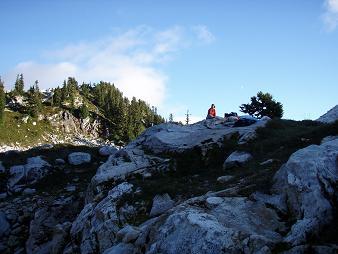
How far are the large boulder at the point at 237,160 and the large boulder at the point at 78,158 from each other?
17.9 m

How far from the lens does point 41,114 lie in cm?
14725

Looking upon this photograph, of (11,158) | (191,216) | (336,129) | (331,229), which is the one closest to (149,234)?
(191,216)

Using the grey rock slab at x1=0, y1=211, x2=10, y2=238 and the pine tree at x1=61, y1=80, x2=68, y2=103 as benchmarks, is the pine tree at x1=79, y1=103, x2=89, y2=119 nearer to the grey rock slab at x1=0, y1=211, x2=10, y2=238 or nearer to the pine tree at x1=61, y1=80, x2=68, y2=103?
the pine tree at x1=61, y1=80, x2=68, y2=103

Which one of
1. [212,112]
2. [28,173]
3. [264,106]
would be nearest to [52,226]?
[28,173]

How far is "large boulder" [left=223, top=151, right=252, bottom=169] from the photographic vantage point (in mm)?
24891

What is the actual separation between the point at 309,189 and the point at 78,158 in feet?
92.9

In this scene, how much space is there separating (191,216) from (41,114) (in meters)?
141

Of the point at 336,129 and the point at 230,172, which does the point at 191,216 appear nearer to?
the point at 230,172

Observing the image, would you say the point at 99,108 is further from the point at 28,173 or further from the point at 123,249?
the point at 123,249

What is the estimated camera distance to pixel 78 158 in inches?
1548

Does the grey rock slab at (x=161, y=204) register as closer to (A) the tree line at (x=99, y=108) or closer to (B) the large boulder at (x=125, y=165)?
(B) the large boulder at (x=125, y=165)

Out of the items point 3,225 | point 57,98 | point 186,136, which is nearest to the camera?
point 3,225

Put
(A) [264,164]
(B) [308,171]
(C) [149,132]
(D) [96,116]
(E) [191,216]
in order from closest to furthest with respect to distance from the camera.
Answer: (E) [191,216]
(B) [308,171]
(A) [264,164]
(C) [149,132]
(D) [96,116]

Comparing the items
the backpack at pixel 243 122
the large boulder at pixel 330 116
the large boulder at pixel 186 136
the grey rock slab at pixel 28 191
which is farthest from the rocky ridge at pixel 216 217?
the large boulder at pixel 330 116
